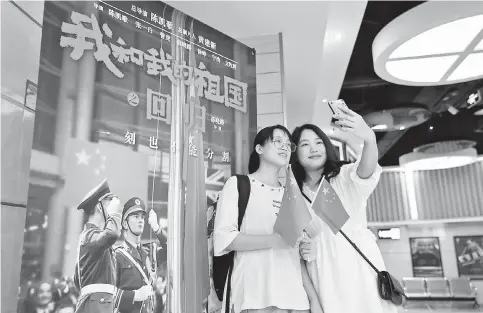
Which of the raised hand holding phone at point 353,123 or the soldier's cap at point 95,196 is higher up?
the raised hand holding phone at point 353,123

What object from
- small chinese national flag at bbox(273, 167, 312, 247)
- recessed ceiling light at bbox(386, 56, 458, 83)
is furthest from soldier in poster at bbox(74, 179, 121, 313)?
recessed ceiling light at bbox(386, 56, 458, 83)

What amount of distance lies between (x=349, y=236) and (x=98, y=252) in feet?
4.18

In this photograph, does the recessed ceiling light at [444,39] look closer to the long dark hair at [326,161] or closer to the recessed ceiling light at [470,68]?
the recessed ceiling light at [470,68]

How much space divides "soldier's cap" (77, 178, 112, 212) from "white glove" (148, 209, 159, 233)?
0.87 feet

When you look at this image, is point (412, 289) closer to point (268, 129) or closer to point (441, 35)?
point (441, 35)

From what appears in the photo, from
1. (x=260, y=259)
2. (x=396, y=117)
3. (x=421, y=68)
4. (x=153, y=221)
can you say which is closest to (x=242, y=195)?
(x=260, y=259)

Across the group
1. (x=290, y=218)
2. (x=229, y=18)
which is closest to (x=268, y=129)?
(x=290, y=218)

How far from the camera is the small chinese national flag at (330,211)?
1.73 meters

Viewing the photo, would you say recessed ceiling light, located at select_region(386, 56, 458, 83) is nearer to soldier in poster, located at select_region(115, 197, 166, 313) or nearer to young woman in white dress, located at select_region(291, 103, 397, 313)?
young woman in white dress, located at select_region(291, 103, 397, 313)

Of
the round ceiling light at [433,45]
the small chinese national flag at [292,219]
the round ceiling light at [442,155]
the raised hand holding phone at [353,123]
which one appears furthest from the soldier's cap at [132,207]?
the round ceiling light at [442,155]

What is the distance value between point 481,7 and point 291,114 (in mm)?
2505

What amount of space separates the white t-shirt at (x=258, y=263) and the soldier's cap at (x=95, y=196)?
59 cm

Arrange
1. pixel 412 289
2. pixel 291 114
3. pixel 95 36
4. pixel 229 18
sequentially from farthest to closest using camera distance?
pixel 412 289 < pixel 291 114 < pixel 229 18 < pixel 95 36

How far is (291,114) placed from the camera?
516 centimetres
